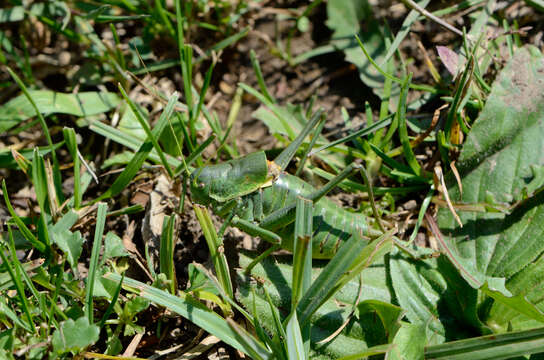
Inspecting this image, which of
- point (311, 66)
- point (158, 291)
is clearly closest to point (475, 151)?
point (311, 66)

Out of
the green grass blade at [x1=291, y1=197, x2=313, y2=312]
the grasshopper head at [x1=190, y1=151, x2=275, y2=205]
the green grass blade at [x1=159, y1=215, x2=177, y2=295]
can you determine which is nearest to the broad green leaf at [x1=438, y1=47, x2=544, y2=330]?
the green grass blade at [x1=291, y1=197, x2=313, y2=312]

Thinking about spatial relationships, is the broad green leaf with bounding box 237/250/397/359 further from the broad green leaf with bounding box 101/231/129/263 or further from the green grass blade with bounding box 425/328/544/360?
the broad green leaf with bounding box 101/231/129/263

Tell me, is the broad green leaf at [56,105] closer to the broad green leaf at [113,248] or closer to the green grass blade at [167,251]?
the broad green leaf at [113,248]

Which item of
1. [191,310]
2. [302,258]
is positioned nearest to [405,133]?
[302,258]

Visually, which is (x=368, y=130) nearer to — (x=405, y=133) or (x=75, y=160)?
(x=405, y=133)

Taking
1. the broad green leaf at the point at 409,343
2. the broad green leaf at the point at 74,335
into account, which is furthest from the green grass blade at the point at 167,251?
the broad green leaf at the point at 409,343

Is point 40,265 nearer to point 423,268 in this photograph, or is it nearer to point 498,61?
point 423,268
